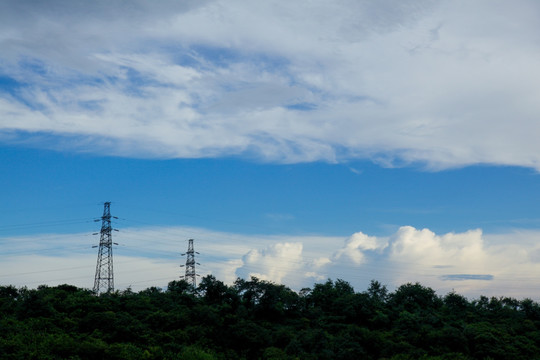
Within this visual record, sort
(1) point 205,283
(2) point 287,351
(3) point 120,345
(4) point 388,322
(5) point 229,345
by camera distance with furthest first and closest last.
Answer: (1) point 205,283 < (4) point 388,322 < (5) point 229,345 < (2) point 287,351 < (3) point 120,345

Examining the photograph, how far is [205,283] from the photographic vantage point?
76.1 metres

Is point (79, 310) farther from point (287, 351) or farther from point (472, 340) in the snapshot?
point (472, 340)

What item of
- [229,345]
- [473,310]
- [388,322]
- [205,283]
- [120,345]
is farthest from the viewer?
[473,310]

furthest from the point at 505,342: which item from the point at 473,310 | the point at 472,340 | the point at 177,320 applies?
the point at 177,320

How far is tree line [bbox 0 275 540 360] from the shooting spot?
52500 millimetres

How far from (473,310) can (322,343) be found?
135ft

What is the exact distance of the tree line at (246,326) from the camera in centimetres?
5250

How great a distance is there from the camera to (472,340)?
62.7m

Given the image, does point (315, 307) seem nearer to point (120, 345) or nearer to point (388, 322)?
point (388, 322)

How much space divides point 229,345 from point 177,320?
25.2ft

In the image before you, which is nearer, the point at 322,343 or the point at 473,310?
the point at 322,343

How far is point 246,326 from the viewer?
2411 inches

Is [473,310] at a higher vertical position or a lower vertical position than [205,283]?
lower

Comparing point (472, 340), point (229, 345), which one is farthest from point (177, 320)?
point (472, 340)
